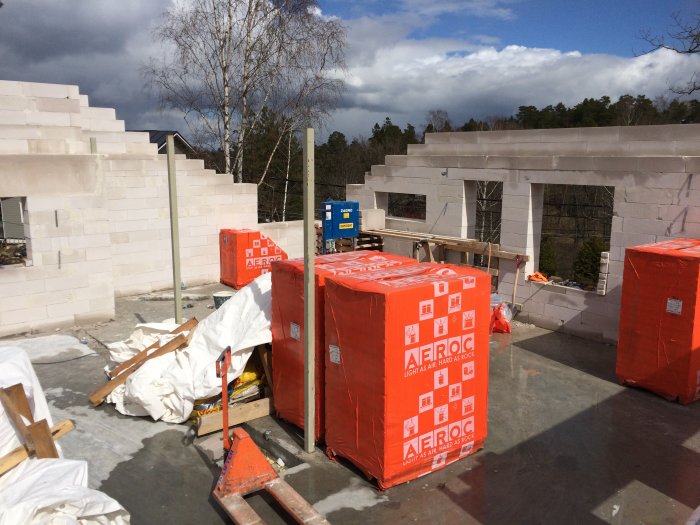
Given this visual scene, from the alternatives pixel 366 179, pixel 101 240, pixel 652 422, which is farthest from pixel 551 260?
pixel 101 240

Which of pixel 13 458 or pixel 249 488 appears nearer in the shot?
pixel 13 458

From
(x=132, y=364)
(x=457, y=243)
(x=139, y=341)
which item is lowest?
(x=132, y=364)

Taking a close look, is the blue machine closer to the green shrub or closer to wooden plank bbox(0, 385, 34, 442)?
the green shrub

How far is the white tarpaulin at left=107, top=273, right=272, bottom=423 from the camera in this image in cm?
630

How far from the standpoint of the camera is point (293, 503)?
4633mm

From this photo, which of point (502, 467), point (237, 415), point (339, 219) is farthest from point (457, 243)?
point (237, 415)

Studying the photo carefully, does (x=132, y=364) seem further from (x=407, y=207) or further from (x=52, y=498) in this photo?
(x=407, y=207)

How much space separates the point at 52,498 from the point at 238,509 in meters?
1.45

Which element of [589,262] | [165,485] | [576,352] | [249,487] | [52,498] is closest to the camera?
[52,498]

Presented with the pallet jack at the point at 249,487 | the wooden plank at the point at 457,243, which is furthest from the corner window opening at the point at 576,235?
the pallet jack at the point at 249,487

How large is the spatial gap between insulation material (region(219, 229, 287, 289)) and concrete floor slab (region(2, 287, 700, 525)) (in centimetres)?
524

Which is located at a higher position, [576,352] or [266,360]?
[266,360]

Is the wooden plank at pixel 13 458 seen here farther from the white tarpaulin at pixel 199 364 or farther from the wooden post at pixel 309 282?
the wooden post at pixel 309 282

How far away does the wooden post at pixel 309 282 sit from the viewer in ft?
17.5
